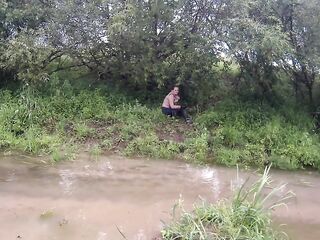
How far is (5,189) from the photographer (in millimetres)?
6898

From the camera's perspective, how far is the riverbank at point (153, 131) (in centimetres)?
895

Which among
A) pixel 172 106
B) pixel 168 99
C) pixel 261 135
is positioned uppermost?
pixel 168 99

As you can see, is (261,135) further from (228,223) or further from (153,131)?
(228,223)

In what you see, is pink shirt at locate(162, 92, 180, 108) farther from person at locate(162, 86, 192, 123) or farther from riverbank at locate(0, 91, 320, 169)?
riverbank at locate(0, 91, 320, 169)

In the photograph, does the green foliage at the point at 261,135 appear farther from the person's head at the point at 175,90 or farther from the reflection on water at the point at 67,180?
the reflection on water at the point at 67,180

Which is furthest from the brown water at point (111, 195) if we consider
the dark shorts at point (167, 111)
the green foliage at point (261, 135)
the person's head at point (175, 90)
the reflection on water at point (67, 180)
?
the person's head at point (175, 90)

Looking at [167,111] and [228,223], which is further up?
[167,111]

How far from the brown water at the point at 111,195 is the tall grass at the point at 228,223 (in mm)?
573

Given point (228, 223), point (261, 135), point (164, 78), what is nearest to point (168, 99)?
point (164, 78)

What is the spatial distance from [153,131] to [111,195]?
9.67 ft

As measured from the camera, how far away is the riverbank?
8.95m

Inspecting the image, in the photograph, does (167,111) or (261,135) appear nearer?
(261,135)

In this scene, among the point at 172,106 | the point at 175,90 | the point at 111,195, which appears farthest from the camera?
the point at 172,106

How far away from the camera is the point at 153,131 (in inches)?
381
